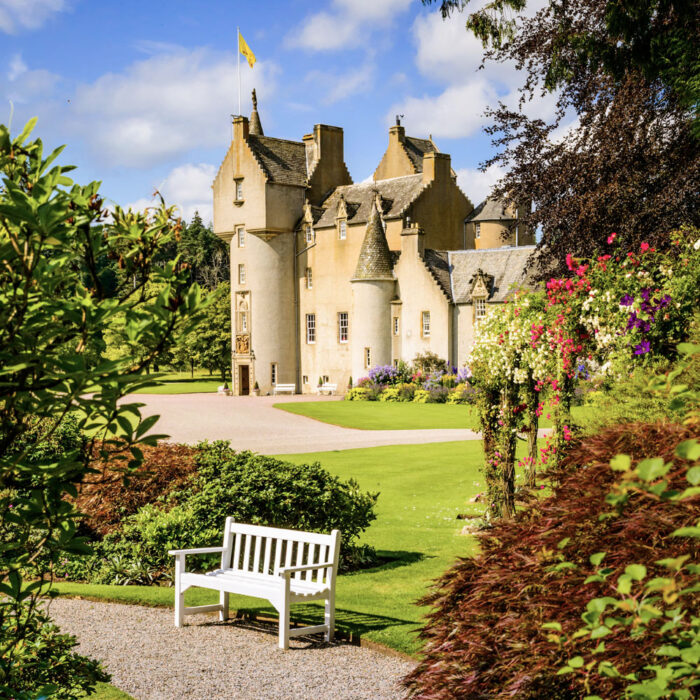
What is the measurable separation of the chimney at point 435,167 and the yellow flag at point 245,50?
14.1 metres

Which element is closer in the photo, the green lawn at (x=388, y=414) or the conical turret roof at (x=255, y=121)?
the green lawn at (x=388, y=414)

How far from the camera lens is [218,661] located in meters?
7.96

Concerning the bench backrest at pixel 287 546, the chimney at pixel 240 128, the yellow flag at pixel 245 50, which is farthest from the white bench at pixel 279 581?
the yellow flag at pixel 245 50

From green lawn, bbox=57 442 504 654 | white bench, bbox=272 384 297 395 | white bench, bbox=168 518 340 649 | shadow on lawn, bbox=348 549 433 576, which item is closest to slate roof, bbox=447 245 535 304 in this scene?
white bench, bbox=272 384 297 395

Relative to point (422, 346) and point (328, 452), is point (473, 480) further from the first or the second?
point (422, 346)

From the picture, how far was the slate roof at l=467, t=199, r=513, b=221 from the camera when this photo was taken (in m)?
50.4

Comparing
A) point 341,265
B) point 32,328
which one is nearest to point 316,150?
point 341,265

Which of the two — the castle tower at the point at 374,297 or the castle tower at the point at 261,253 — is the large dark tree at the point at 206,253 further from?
the castle tower at the point at 374,297

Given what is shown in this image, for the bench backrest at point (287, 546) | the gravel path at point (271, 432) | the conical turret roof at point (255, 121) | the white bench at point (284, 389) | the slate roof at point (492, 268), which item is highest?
the conical turret roof at point (255, 121)

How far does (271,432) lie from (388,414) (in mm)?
7806

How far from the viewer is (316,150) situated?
174 ft

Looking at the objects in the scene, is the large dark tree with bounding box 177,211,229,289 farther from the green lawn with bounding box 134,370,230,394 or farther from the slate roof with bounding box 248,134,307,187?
the slate roof with bounding box 248,134,307,187

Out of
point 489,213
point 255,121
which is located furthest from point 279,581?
point 255,121

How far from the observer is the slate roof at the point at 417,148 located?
2109 inches
